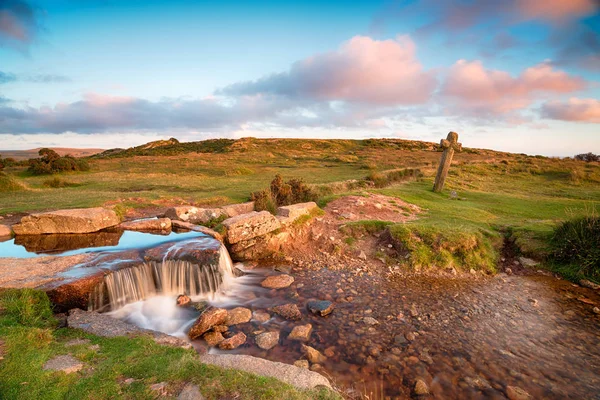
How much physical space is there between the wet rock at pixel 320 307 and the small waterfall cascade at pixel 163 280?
129 inches

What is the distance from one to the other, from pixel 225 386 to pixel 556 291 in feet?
33.3

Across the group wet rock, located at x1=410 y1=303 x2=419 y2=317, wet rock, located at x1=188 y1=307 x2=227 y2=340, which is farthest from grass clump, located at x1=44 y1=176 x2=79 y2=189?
wet rock, located at x1=410 y1=303 x2=419 y2=317

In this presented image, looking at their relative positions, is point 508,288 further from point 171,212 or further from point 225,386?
point 171,212

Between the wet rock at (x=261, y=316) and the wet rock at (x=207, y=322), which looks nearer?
the wet rock at (x=207, y=322)

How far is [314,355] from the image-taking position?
602 cm

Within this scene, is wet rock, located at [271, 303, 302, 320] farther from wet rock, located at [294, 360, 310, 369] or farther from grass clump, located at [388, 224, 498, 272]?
grass clump, located at [388, 224, 498, 272]

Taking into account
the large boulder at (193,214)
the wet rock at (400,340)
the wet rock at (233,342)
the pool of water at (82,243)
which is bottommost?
the wet rock at (233,342)

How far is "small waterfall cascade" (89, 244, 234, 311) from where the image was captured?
8.18m

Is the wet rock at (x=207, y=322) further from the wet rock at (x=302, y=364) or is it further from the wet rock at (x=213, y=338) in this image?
the wet rock at (x=302, y=364)

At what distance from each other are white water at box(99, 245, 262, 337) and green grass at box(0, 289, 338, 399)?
2.08 meters

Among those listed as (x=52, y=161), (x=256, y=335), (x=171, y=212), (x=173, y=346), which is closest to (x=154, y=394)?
(x=173, y=346)

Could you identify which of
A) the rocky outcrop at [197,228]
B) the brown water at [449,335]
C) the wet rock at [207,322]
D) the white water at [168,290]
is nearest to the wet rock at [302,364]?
the brown water at [449,335]

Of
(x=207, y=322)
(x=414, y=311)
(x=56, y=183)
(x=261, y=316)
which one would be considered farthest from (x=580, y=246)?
(x=56, y=183)

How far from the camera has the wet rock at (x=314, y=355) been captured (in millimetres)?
5930
